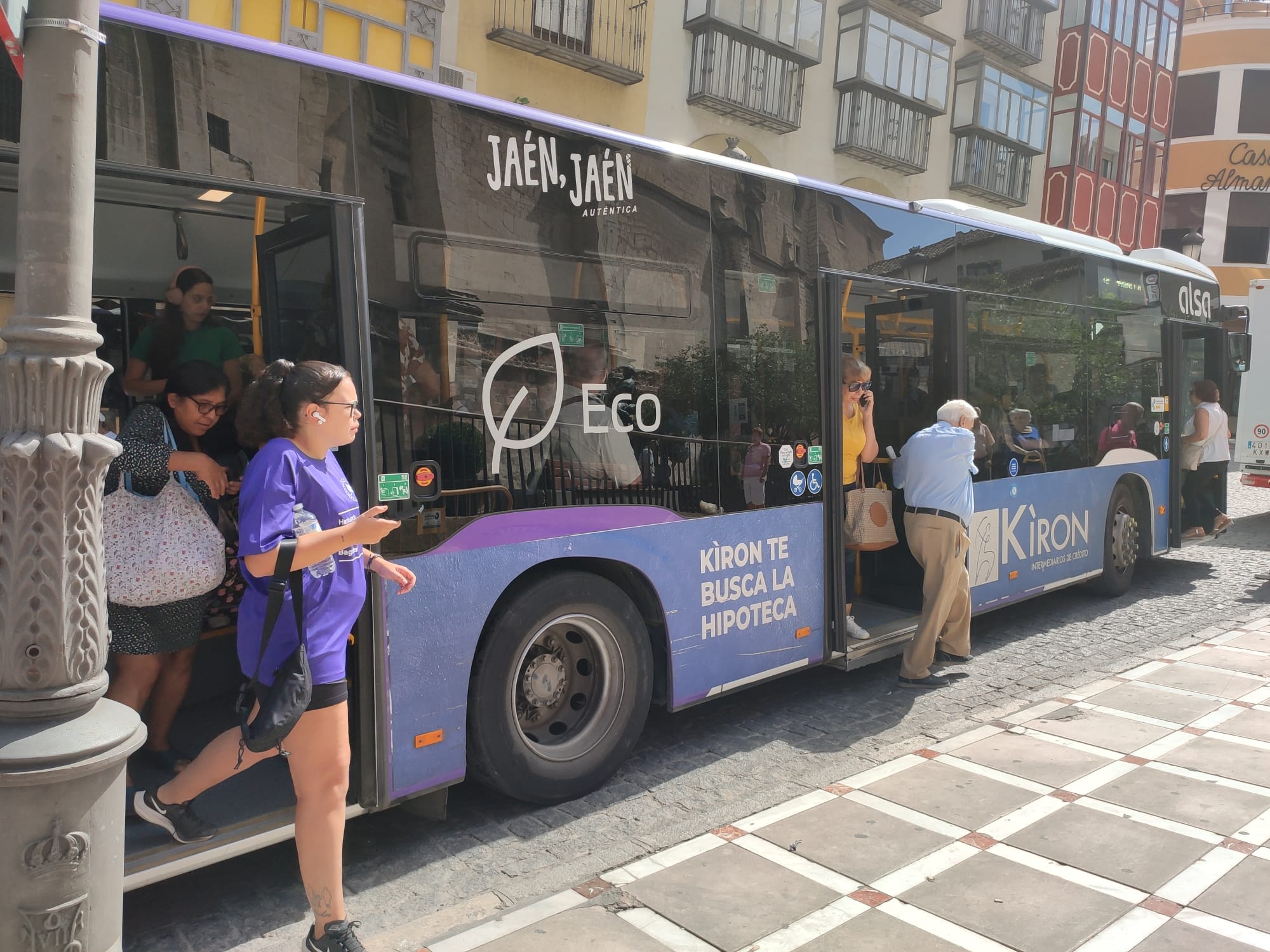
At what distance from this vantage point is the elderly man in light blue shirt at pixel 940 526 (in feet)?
19.8

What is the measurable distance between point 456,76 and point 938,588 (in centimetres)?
994

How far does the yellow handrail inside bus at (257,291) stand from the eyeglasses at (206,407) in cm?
27

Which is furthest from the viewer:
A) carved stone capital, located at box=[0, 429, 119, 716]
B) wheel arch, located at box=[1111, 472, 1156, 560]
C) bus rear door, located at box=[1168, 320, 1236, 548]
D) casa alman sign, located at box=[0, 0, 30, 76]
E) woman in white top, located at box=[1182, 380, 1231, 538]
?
woman in white top, located at box=[1182, 380, 1231, 538]

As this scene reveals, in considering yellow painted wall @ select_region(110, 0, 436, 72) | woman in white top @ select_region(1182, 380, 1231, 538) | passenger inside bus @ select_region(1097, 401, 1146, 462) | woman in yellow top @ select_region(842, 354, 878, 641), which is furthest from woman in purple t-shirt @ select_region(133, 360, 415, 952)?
yellow painted wall @ select_region(110, 0, 436, 72)

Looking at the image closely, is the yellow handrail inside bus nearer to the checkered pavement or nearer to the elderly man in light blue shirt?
the checkered pavement

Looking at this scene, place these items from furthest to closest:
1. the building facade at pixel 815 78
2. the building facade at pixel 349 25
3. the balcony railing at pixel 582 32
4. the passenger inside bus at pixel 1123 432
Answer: the building facade at pixel 815 78 → the balcony railing at pixel 582 32 → the building facade at pixel 349 25 → the passenger inside bus at pixel 1123 432

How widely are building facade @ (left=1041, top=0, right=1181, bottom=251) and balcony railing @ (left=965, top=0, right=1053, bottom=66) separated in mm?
1574

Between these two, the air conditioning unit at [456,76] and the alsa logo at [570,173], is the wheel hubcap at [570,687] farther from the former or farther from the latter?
the air conditioning unit at [456,76]

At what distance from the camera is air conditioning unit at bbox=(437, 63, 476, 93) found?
502 inches

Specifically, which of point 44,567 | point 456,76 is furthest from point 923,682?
point 456,76

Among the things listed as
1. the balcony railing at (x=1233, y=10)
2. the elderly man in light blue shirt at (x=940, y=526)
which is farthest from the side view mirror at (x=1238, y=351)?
the balcony railing at (x=1233, y=10)

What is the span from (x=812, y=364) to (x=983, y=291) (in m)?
2.15

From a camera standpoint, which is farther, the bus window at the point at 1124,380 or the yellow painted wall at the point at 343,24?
the yellow painted wall at the point at 343,24

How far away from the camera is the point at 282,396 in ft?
9.80
